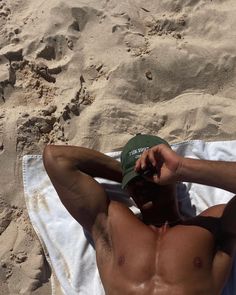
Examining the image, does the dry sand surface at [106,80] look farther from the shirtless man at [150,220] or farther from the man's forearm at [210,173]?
the man's forearm at [210,173]

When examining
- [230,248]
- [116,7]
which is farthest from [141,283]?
[116,7]

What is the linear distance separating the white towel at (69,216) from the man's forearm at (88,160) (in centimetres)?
17

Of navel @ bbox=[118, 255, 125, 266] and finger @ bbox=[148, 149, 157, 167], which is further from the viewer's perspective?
navel @ bbox=[118, 255, 125, 266]

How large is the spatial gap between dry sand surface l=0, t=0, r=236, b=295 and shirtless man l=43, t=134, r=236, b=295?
0.39m

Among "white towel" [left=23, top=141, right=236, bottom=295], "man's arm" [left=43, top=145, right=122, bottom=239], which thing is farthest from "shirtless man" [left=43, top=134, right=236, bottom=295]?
"white towel" [left=23, top=141, right=236, bottom=295]

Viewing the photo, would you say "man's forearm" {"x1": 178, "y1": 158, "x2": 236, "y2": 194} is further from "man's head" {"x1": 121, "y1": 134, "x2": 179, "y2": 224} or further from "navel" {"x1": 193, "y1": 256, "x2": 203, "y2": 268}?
"navel" {"x1": 193, "y1": 256, "x2": 203, "y2": 268}

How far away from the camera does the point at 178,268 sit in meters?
2.68

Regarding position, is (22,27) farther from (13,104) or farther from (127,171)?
(127,171)

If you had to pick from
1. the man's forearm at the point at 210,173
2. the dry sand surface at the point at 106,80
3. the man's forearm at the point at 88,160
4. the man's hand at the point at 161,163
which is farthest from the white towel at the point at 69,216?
the man's forearm at the point at 210,173

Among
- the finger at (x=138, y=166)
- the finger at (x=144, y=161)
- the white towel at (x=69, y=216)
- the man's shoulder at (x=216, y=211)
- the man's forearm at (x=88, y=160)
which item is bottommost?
the white towel at (x=69, y=216)

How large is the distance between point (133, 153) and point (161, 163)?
213 mm

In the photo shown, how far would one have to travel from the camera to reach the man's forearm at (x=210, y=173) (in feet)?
8.30

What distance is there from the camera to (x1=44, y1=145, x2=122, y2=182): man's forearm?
2.98 meters

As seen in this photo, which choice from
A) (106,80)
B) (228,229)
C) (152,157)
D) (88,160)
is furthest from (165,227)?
(106,80)
